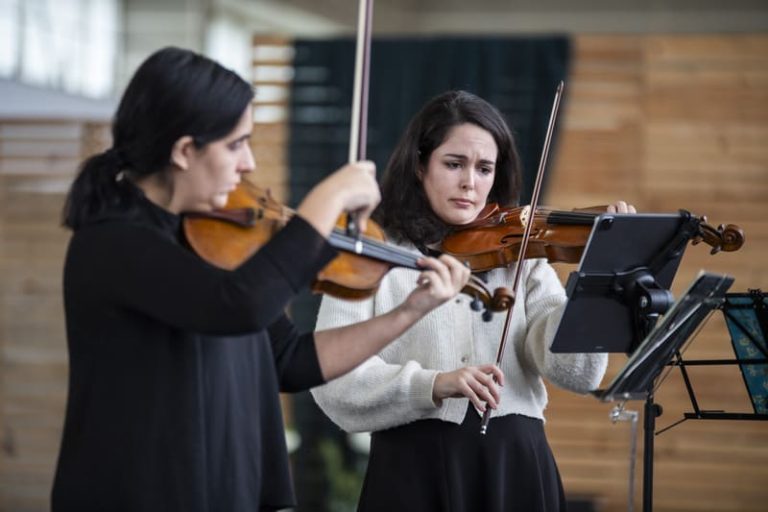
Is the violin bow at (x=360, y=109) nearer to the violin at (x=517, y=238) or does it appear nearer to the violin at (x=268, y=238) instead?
the violin at (x=268, y=238)

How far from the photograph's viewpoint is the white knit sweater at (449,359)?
2100 millimetres

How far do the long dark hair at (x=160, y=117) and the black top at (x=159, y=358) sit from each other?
0.04 m

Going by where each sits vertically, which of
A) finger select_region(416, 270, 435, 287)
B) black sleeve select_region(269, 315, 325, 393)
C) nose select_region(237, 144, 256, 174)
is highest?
nose select_region(237, 144, 256, 174)

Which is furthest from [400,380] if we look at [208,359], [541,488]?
[208,359]

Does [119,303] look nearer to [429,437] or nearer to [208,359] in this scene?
[208,359]

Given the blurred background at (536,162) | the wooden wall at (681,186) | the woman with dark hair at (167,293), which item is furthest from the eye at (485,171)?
the wooden wall at (681,186)

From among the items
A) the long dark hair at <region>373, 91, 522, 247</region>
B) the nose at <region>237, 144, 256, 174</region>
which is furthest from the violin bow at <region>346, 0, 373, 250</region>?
the long dark hair at <region>373, 91, 522, 247</region>

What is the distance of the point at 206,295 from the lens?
55.9 inches

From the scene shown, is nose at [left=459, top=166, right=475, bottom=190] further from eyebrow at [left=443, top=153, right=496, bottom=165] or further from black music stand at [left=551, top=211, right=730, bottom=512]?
black music stand at [left=551, top=211, right=730, bottom=512]

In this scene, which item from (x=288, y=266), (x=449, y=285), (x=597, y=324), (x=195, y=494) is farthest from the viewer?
(x=597, y=324)

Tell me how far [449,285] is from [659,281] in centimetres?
55

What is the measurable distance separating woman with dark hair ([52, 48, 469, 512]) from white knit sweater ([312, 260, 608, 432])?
54 cm

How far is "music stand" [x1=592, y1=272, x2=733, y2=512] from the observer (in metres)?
1.82

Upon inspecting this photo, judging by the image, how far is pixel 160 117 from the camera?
1.49 meters
